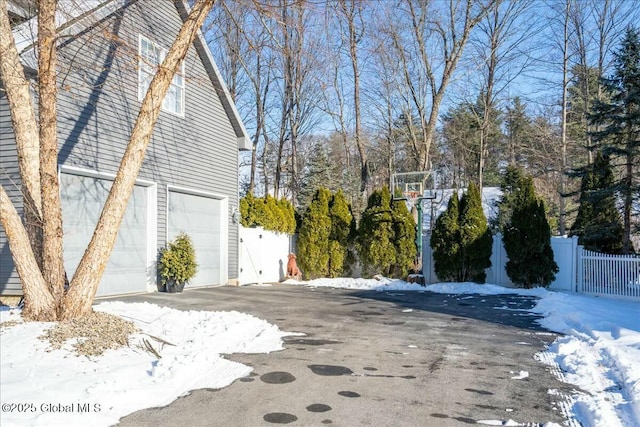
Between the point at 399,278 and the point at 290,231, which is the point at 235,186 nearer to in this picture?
the point at 290,231

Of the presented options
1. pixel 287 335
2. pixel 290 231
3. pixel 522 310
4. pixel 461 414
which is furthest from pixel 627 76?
pixel 461 414

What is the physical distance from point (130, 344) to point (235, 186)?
928 cm

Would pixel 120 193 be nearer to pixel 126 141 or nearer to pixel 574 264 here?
pixel 126 141

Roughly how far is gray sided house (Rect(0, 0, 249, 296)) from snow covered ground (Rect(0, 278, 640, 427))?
9.38ft

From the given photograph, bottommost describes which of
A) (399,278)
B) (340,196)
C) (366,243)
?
(399,278)

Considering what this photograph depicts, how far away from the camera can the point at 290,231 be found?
16.7 metres

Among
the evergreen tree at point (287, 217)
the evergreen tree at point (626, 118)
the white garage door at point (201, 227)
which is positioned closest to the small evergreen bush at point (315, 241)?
the evergreen tree at point (287, 217)

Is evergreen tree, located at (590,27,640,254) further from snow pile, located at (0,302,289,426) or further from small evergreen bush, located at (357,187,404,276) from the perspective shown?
snow pile, located at (0,302,289,426)

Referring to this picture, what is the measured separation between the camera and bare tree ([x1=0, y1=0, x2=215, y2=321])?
555 cm

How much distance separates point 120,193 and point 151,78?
19.1ft

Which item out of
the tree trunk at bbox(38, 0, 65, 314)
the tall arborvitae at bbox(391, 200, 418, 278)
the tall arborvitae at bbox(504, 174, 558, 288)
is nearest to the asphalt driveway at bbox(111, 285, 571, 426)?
the tree trunk at bbox(38, 0, 65, 314)

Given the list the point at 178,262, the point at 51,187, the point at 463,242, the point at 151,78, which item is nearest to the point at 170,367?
the point at 51,187

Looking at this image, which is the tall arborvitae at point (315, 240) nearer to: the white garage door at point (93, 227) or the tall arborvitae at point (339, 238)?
the tall arborvitae at point (339, 238)

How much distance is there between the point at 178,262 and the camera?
10992 millimetres
